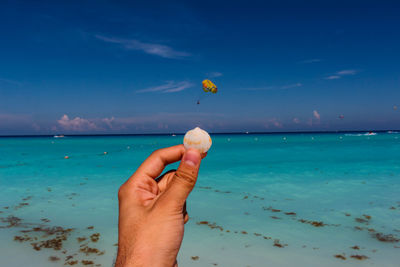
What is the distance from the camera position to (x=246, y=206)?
12859mm

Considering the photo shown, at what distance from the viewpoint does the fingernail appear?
2.04m

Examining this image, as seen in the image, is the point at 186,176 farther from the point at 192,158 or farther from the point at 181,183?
the point at 192,158

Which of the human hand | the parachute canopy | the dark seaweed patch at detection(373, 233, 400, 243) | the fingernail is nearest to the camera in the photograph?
the human hand

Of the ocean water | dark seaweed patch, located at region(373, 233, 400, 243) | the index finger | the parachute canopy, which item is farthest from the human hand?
the parachute canopy

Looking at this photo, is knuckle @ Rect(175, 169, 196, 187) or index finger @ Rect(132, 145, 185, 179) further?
index finger @ Rect(132, 145, 185, 179)

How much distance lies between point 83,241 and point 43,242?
1.14 meters

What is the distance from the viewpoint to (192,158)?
2.09 meters

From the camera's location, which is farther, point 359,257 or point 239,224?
point 239,224

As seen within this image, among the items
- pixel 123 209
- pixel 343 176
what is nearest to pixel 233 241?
pixel 123 209

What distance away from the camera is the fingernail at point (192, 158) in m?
2.04

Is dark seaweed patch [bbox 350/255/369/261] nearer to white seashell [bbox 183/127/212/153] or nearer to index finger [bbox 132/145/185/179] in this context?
white seashell [bbox 183/127/212/153]

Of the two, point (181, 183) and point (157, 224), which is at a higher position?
point (181, 183)

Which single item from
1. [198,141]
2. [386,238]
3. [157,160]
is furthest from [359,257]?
[157,160]

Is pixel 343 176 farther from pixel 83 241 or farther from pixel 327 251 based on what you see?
pixel 83 241
